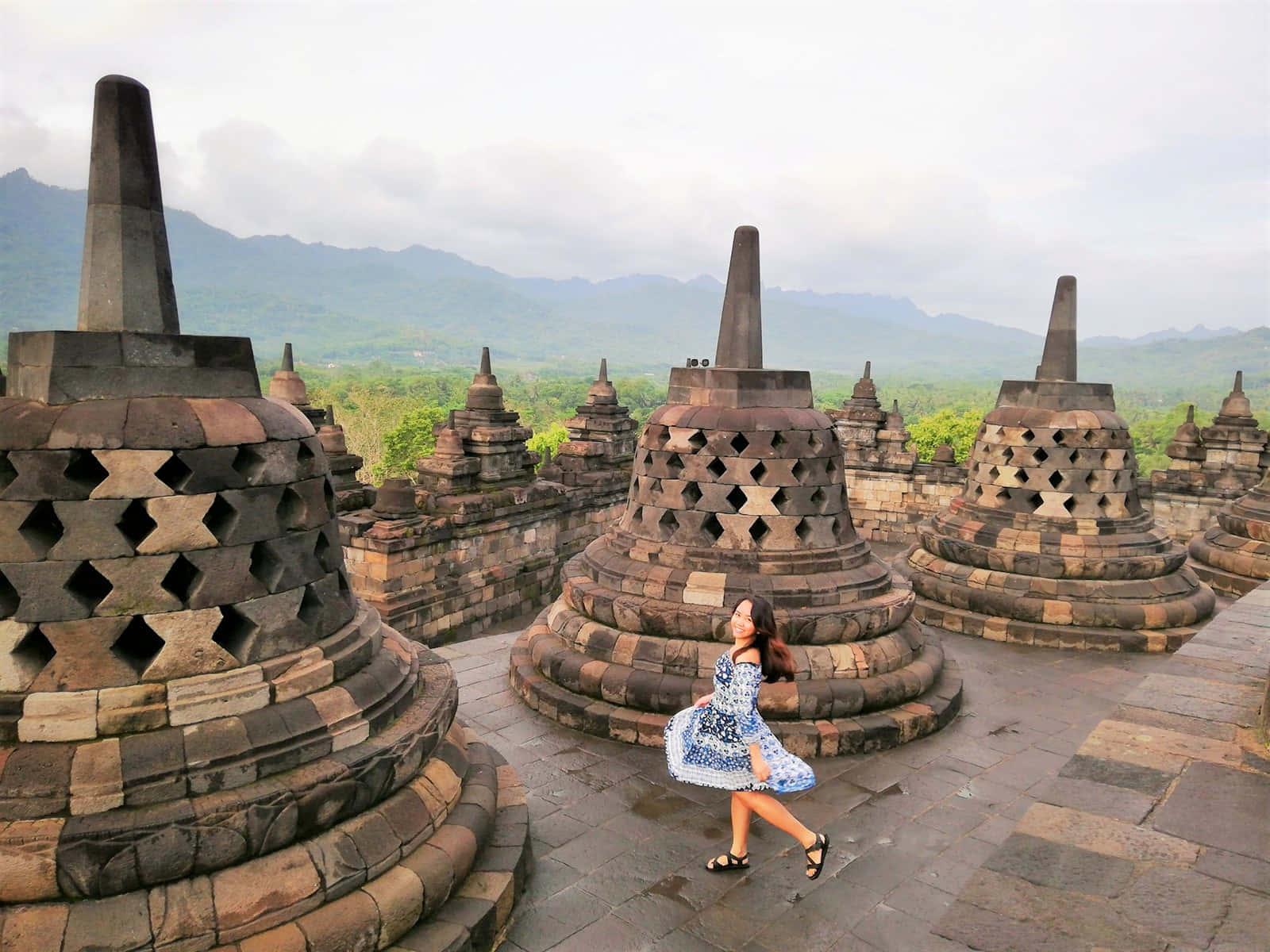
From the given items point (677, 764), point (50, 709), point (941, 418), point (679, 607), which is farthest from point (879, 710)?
point (941, 418)

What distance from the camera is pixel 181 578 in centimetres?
365

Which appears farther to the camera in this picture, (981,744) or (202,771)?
(981,744)

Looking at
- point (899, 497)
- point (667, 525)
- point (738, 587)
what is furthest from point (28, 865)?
point (899, 497)

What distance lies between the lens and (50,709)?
336 centimetres

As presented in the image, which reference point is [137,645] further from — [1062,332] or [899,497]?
[899,497]

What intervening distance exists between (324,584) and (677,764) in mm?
2100

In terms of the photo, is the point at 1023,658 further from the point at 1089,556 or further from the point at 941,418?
the point at 941,418

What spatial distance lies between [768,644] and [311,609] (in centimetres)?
233

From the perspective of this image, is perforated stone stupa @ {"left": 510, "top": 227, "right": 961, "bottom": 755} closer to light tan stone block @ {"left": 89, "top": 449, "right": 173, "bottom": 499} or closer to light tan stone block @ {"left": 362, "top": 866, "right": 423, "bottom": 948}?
light tan stone block @ {"left": 362, "top": 866, "right": 423, "bottom": 948}

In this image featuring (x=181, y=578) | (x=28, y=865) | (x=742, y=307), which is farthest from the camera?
(x=742, y=307)

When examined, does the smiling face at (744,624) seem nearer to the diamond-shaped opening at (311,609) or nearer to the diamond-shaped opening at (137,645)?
the diamond-shaped opening at (311,609)

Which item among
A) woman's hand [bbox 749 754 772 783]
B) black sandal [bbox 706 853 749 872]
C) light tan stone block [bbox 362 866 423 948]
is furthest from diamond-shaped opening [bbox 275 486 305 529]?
black sandal [bbox 706 853 749 872]

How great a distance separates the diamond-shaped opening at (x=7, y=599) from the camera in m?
3.38

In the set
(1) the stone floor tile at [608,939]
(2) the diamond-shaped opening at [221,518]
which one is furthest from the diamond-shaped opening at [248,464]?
(1) the stone floor tile at [608,939]
